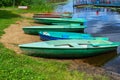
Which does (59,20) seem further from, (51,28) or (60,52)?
(60,52)

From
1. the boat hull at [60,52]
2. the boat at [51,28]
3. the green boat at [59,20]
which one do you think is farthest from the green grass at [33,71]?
the green boat at [59,20]

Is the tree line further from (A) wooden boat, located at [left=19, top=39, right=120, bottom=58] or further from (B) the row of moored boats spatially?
(A) wooden boat, located at [left=19, top=39, right=120, bottom=58]

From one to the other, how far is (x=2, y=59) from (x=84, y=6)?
4136 centimetres

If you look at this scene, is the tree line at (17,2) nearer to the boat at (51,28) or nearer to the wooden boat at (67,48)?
the boat at (51,28)

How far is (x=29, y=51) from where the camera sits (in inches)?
567

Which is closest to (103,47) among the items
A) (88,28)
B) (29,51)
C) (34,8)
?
(29,51)

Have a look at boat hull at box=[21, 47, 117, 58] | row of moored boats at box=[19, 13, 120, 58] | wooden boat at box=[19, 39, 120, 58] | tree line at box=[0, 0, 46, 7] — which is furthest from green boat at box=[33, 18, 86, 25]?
tree line at box=[0, 0, 46, 7]

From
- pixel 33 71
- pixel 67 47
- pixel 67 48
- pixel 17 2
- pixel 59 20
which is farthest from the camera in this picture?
pixel 17 2

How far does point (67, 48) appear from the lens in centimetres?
1453

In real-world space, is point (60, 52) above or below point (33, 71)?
below

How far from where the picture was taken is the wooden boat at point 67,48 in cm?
1433

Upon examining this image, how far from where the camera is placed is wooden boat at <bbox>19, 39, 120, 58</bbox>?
14328mm

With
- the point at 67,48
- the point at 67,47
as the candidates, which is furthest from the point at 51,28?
the point at 67,48

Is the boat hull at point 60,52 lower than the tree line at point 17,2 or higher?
lower
